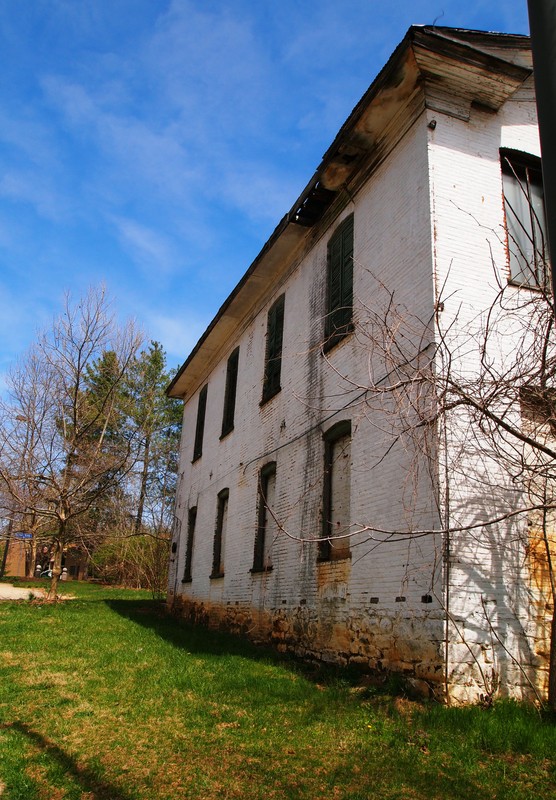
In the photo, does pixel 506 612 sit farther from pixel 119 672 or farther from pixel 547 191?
pixel 547 191

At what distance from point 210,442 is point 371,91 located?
1046 cm

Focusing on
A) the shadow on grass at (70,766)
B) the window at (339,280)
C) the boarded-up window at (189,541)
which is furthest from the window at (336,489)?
the boarded-up window at (189,541)

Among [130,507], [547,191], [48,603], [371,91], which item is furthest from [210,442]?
[130,507]

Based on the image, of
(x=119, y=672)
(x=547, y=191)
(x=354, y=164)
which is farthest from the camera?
(x=354, y=164)

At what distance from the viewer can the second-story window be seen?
52.6 feet

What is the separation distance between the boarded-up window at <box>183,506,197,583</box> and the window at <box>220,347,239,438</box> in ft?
11.0

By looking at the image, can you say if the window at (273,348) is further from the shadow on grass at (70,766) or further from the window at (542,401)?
the shadow on grass at (70,766)

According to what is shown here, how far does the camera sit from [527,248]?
8.67 m

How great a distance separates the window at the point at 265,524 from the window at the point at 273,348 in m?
1.58

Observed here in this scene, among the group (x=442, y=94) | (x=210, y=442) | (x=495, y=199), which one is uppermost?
(x=442, y=94)

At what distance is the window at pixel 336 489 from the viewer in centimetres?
921

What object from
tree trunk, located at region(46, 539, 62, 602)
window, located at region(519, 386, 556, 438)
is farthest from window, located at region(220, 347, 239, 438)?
window, located at region(519, 386, 556, 438)

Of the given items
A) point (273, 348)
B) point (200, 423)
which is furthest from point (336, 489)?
point (200, 423)

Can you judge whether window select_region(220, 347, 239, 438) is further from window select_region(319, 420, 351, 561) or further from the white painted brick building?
window select_region(319, 420, 351, 561)
